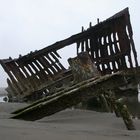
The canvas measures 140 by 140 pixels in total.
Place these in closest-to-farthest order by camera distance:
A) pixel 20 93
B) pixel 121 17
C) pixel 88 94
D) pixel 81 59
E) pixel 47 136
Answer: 1. pixel 47 136
2. pixel 88 94
3. pixel 81 59
4. pixel 121 17
5. pixel 20 93

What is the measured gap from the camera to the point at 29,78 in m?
14.4

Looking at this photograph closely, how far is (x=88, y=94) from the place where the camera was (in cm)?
560

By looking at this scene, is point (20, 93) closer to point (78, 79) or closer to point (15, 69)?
point (15, 69)

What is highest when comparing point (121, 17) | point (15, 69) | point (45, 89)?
point (121, 17)

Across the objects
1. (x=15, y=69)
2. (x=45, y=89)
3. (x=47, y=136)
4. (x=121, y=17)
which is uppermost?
(x=121, y=17)

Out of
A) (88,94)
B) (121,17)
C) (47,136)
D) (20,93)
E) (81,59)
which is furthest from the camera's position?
(20,93)

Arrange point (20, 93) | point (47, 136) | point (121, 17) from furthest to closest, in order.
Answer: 1. point (20, 93)
2. point (121, 17)
3. point (47, 136)

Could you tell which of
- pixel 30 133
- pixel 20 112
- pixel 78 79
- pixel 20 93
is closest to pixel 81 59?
pixel 78 79

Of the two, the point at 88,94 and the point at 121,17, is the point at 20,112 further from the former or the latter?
the point at 121,17

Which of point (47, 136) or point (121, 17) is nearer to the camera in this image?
point (47, 136)

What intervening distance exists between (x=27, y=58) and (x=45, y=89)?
156cm

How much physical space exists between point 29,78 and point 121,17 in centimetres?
390

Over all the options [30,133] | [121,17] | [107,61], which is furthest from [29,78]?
[30,133]

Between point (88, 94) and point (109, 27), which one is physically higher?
point (109, 27)
